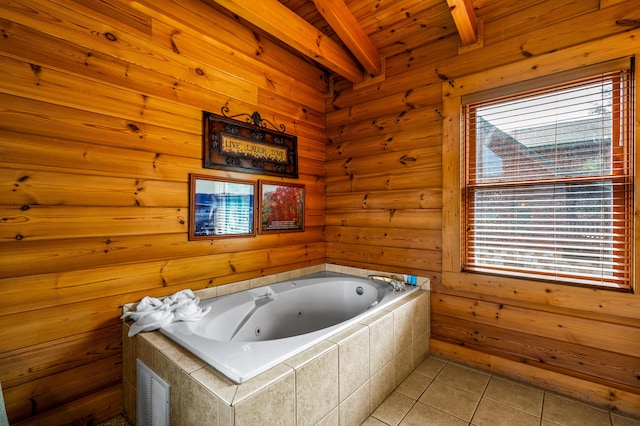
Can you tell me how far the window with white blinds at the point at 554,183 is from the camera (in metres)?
1.77

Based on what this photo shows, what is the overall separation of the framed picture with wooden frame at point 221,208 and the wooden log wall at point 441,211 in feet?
3.33

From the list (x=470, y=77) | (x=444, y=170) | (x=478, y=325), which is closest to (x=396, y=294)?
(x=478, y=325)

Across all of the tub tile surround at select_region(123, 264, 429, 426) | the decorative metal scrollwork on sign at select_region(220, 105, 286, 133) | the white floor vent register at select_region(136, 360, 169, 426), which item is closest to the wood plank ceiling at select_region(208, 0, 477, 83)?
the decorative metal scrollwork on sign at select_region(220, 105, 286, 133)

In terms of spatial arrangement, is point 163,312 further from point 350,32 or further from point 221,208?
point 350,32

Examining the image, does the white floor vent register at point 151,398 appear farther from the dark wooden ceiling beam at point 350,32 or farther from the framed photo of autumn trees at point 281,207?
the dark wooden ceiling beam at point 350,32

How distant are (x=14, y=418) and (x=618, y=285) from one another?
335 centimetres

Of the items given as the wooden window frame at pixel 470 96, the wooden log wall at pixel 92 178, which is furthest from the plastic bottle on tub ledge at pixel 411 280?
the wooden log wall at pixel 92 178

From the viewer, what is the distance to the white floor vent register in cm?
130

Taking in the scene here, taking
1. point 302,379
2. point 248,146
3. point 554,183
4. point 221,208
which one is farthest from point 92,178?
point 554,183

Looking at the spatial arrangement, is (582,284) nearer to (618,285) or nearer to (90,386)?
(618,285)

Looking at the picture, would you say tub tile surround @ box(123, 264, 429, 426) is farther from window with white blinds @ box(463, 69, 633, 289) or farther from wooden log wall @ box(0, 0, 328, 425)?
window with white blinds @ box(463, 69, 633, 289)

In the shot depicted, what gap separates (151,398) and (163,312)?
0.42m

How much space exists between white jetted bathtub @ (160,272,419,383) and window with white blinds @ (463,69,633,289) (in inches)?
31.1

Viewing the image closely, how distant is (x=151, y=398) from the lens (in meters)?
1.40
